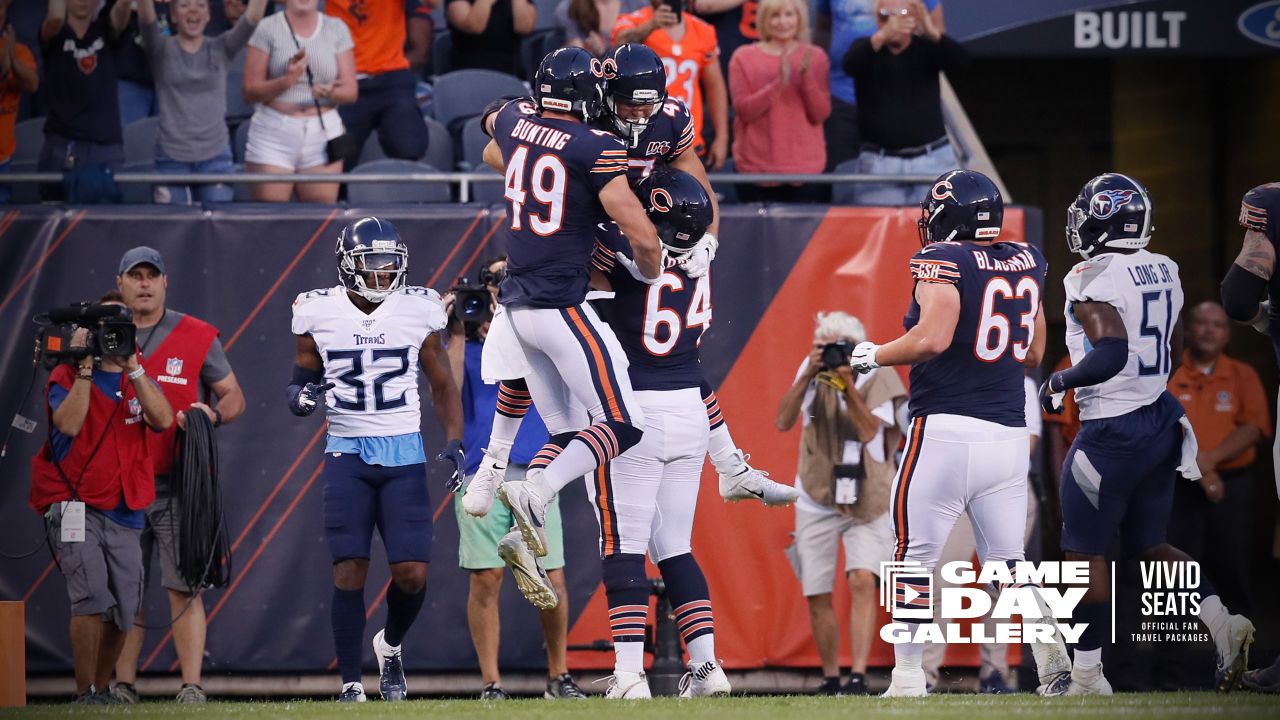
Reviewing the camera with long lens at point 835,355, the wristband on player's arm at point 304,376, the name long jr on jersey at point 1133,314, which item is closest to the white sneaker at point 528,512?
the wristband on player's arm at point 304,376

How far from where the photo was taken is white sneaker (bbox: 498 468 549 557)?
605 centimetres

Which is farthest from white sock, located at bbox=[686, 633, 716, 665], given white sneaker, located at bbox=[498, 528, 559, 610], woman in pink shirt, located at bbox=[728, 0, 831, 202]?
woman in pink shirt, located at bbox=[728, 0, 831, 202]

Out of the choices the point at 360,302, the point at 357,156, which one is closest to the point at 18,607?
the point at 360,302

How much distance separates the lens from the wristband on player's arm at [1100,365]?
6523 mm

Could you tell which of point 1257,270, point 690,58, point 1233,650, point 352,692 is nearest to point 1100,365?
point 1257,270

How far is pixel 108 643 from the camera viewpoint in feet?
24.5

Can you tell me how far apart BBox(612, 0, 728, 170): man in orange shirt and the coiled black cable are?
325 centimetres

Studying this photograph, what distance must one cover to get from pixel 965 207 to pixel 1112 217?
74 cm

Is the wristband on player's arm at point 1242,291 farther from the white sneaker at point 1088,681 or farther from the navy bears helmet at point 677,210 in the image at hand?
the navy bears helmet at point 677,210

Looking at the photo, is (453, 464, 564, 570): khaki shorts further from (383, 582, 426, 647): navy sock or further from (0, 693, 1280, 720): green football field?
(0, 693, 1280, 720): green football field

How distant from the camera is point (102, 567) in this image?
7.38 m

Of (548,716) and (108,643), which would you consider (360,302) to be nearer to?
(108,643)

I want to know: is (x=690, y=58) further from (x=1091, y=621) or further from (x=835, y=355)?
(x=1091, y=621)

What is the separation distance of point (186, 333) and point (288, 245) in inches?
41.4
